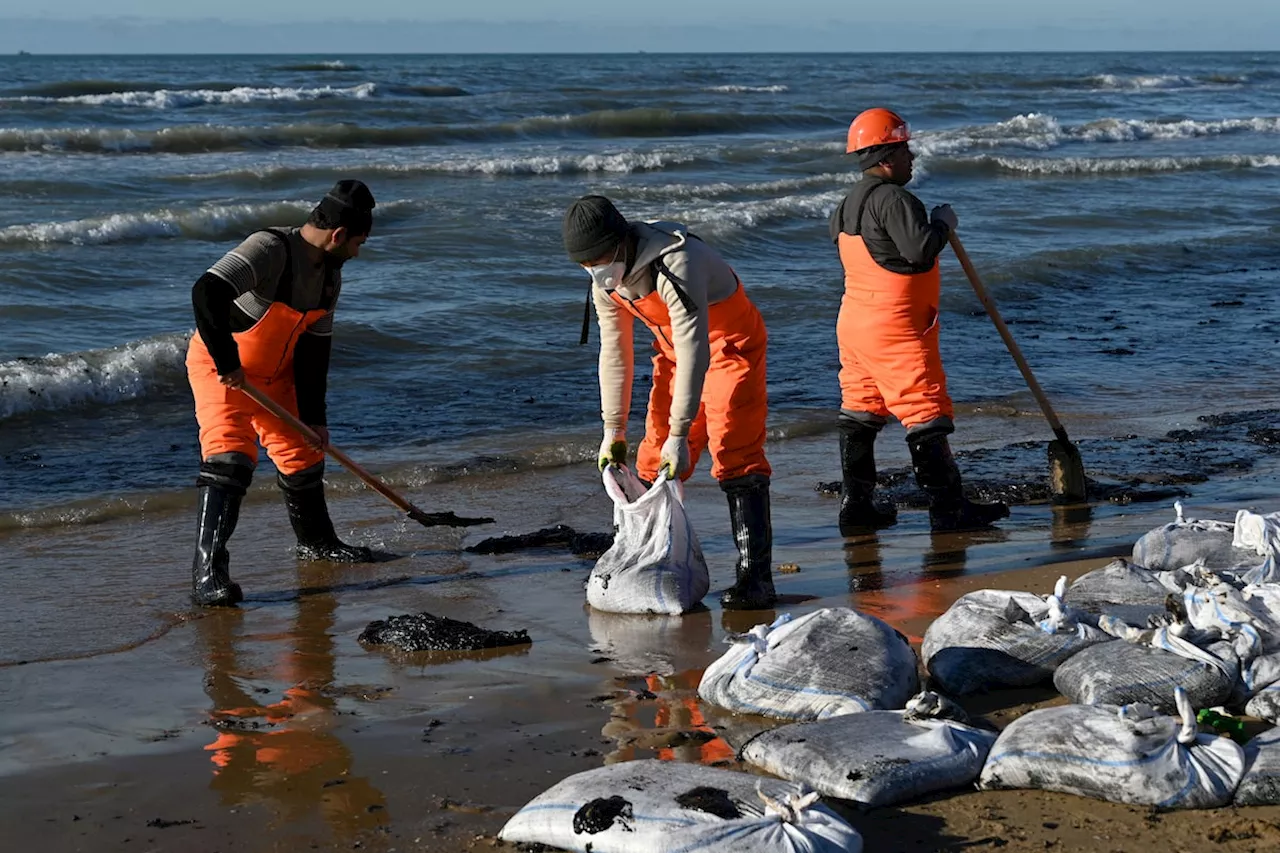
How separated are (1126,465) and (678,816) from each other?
4.88m

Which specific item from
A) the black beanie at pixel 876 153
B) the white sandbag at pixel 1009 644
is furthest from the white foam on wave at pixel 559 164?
the white sandbag at pixel 1009 644

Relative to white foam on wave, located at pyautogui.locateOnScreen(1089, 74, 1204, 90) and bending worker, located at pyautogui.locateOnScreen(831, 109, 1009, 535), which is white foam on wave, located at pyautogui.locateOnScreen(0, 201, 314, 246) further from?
white foam on wave, located at pyautogui.locateOnScreen(1089, 74, 1204, 90)

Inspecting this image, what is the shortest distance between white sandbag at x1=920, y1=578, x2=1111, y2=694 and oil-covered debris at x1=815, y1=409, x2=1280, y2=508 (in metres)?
2.43

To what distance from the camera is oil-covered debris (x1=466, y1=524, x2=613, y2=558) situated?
6.27 m

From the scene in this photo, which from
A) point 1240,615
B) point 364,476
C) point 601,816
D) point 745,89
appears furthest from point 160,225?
point 745,89

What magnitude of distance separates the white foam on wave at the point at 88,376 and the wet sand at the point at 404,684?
2265 millimetres

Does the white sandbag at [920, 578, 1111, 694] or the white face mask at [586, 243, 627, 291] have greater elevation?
the white face mask at [586, 243, 627, 291]

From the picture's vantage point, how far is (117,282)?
12383 mm

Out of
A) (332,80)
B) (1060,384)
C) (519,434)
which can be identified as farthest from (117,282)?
(332,80)

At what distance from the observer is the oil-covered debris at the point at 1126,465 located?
23.1 ft

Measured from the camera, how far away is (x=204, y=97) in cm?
3192

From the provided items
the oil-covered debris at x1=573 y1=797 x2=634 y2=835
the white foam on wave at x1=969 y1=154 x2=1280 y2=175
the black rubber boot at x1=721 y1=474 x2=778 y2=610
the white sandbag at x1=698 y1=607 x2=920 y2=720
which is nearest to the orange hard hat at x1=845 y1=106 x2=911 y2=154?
the black rubber boot at x1=721 y1=474 x2=778 y2=610

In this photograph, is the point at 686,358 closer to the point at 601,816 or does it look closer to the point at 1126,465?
the point at 601,816

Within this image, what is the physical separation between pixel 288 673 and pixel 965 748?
2132mm
